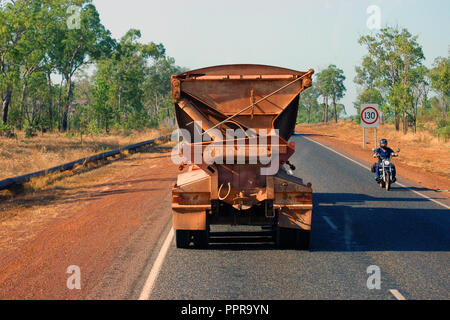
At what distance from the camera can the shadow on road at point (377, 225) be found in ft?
28.5

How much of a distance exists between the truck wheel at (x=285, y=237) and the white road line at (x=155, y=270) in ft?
6.26

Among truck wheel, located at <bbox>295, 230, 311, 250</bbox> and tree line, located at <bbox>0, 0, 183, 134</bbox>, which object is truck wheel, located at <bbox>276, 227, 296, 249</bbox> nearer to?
truck wheel, located at <bbox>295, 230, 311, 250</bbox>

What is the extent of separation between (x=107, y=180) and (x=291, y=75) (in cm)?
1036

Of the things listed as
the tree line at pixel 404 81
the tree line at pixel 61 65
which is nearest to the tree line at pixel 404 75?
the tree line at pixel 404 81

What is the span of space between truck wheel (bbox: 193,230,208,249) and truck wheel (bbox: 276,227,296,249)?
4.04 ft

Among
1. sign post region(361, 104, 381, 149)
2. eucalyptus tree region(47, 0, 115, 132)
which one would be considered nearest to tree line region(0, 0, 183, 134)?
eucalyptus tree region(47, 0, 115, 132)

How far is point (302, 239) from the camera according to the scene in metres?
8.27

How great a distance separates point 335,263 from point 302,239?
839 mm

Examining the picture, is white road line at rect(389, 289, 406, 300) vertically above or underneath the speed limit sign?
underneath

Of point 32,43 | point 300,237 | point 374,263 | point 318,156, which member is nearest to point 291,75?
point 300,237

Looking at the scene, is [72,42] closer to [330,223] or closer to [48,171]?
[48,171]

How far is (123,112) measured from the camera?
54.1m

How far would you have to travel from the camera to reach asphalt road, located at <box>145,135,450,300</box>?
6.27m

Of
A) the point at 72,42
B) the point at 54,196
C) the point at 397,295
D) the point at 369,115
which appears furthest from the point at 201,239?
the point at 72,42
